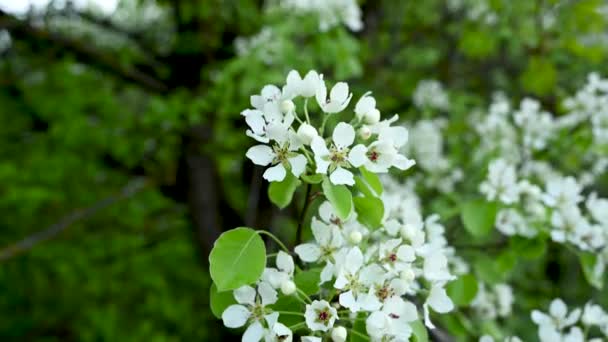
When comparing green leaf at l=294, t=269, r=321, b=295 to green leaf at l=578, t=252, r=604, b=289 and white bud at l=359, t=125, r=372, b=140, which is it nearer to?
white bud at l=359, t=125, r=372, b=140

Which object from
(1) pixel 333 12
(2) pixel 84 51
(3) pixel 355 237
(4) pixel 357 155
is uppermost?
(1) pixel 333 12

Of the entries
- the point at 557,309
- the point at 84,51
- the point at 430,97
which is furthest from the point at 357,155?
the point at 430,97

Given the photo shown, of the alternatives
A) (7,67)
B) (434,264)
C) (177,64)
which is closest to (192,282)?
(177,64)

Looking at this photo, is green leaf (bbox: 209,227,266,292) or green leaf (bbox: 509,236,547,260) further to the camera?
green leaf (bbox: 509,236,547,260)

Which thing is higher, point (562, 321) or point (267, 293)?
point (562, 321)

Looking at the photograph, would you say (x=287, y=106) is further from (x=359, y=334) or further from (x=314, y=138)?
(x=359, y=334)

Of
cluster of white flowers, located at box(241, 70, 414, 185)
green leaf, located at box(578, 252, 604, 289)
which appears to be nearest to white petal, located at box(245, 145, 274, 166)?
cluster of white flowers, located at box(241, 70, 414, 185)

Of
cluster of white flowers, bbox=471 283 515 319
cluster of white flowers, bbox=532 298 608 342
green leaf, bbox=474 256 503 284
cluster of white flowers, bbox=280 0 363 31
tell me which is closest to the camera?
cluster of white flowers, bbox=532 298 608 342

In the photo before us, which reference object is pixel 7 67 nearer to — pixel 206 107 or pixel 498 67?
pixel 206 107
